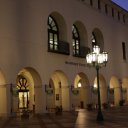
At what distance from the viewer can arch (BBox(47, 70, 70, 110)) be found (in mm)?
31797

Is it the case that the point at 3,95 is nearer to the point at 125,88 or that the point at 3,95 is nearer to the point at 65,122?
the point at 65,122

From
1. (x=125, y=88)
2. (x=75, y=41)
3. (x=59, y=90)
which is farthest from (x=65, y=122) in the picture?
(x=125, y=88)

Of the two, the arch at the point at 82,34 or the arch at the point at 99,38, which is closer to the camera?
the arch at the point at 82,34

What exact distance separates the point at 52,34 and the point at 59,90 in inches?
278

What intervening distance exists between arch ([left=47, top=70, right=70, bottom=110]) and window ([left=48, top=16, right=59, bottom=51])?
2511 mm

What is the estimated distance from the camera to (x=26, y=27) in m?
26.6

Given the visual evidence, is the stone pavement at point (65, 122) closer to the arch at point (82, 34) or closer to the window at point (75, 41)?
the window at point (75, 41)

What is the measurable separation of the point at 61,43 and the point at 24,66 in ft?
21.0

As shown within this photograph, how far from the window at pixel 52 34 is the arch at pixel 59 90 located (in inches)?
98.8

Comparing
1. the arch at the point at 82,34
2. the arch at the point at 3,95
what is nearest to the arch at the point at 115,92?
the arch at the point at 82,34

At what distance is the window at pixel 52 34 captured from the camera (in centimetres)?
3105

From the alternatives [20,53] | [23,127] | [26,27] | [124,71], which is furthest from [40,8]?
[124,71]

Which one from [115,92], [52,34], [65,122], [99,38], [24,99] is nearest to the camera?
[65,122]

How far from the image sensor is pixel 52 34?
3177cm
